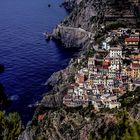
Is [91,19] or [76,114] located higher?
[91,19]

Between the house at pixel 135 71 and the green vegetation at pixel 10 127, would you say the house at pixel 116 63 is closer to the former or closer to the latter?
the house at pixel 135 71

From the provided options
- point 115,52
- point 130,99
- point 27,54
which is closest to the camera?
point 130,99

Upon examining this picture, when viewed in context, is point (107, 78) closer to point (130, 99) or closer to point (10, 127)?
point (130, 99)

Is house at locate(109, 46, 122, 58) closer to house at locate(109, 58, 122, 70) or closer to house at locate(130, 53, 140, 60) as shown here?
house at locate(109, 58, 122, 70)

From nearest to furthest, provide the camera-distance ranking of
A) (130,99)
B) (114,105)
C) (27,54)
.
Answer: (130,99)
(114,105)
(27,54)

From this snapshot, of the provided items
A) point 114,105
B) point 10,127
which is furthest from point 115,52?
point 10,127
